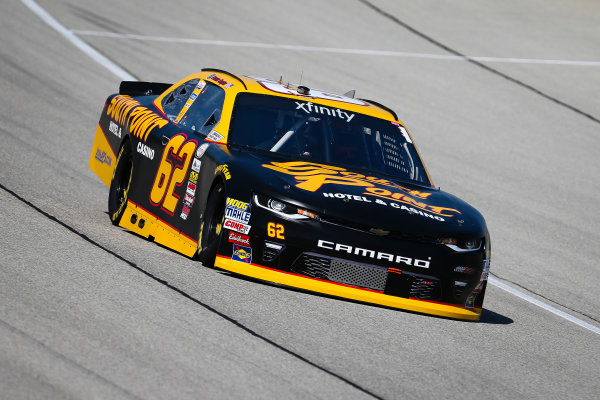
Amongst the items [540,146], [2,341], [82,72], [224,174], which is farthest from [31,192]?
[540,146]

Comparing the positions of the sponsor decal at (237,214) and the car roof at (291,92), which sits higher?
the car roof at (291,92)

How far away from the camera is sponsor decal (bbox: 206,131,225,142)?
823 centimetres

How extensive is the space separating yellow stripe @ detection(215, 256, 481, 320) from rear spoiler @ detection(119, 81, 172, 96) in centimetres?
365

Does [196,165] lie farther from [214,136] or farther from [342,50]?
[342,50]

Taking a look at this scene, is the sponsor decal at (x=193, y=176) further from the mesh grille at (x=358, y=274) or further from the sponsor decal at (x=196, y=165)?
the mesh grille at (x=358, y=274)

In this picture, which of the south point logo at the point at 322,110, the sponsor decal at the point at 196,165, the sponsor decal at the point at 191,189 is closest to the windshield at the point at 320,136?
the south point logo at the point at 322,110

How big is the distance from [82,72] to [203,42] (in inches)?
186

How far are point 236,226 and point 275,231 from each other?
28 centimetres

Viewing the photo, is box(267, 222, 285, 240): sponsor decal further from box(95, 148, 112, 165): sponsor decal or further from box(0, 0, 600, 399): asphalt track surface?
box(95, 148, 112, 165): sponsor decal

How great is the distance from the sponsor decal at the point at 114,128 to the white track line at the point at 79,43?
826cm

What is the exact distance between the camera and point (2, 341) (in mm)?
5305

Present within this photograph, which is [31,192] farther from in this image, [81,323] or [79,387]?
[79,387]

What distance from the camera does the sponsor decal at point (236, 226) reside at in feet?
23.4

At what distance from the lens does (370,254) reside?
23.1 feet
